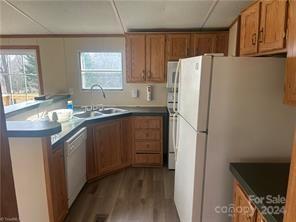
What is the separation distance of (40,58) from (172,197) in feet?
10.4

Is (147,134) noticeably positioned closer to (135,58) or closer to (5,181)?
Answer: (135,58)

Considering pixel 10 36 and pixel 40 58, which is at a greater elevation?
pixel 10 36

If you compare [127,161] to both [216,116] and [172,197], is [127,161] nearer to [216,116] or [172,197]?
[172,197]

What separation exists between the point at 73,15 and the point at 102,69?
1.14 m

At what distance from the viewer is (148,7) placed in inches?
100

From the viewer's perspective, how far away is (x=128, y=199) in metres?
2.62

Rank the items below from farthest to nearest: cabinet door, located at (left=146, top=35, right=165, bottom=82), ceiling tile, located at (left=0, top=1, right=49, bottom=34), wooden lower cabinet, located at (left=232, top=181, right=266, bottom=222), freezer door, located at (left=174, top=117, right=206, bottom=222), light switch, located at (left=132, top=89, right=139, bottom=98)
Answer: light switch, located at (left=132, top=89, right=139, bottom=98) → cabinet door, located at (left=146, top=35, right=165, bottom=82) → ceiling tile, located at (left=0, top=1, right=49, bottom=34) → freezer door, located at (left=174, top=117, right=206, bottom=222) → wooden lower cabinet, located at (left=232, top=181, right=266, bottom=222)

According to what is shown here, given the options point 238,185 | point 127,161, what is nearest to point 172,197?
point 127,161

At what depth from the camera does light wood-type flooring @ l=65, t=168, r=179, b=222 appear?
2.30 m

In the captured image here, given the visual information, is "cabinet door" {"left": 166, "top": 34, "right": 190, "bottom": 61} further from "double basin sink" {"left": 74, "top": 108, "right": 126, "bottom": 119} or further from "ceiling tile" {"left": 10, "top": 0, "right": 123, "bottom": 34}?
"double basin sink" {"left": 74, "top": 108, "right": 126, "bottom": 119}

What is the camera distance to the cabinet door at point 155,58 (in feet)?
11.2

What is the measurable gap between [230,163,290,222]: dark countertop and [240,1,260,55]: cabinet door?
89cm

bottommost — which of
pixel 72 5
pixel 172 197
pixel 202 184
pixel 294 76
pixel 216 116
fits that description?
pixel 172 197

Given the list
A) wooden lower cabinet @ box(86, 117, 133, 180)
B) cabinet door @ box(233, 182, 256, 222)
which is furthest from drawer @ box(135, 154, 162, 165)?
cabinet door @ box(233, 182, 256, 222)
